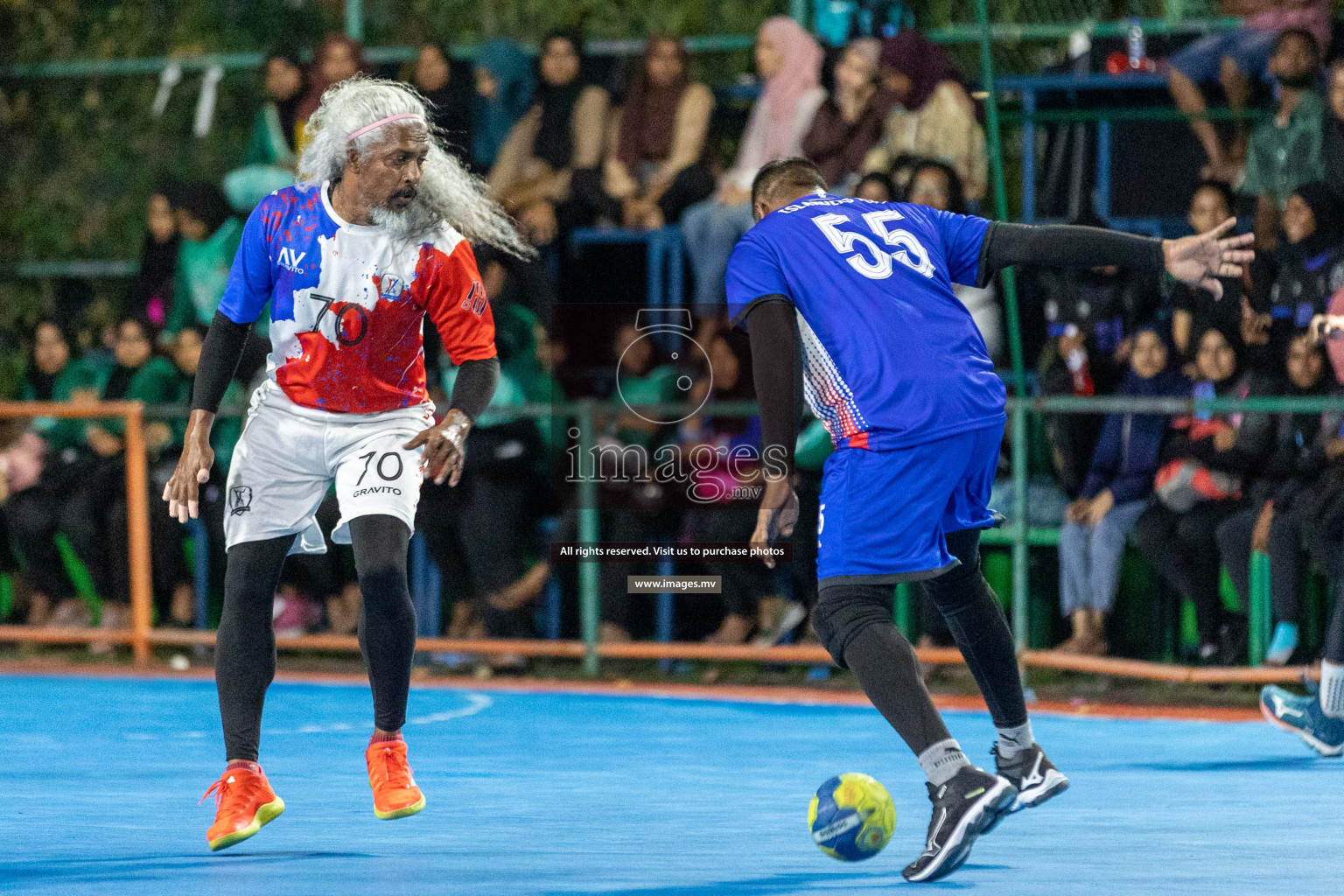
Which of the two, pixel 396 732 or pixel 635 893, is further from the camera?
pixel 396 732

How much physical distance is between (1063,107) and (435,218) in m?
6.91

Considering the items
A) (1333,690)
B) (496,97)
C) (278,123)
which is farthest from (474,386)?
(278,123)

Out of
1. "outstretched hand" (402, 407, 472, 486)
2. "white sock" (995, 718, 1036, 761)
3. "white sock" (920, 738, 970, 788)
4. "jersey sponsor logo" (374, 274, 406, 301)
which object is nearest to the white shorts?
"outstretched hand" (402, 407, 472, 486)

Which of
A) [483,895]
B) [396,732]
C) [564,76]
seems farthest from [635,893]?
[564,76]

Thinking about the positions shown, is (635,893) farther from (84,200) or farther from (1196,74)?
(84,200)

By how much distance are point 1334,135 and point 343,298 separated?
21.5 feet

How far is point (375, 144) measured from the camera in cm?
639

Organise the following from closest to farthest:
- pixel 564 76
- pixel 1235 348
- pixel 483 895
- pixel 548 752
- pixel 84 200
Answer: pixel 483 895 → pixel 548 752 → pixel 1235 348 → pixel 564 76 → pixel 84 200

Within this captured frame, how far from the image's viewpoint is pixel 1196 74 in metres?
12.2

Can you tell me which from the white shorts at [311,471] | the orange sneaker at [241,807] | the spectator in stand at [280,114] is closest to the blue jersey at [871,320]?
the white shorts at [311,471]

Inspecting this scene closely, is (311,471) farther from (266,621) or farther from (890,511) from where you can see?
(890,511)

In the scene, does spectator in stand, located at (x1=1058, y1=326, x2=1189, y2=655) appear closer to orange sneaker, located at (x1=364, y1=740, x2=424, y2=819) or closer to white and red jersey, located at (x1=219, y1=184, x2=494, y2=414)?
white and red jersey, located at (x1=219, y1=184, x2=494, y2=414)

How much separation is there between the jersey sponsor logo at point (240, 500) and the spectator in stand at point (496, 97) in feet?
23.2

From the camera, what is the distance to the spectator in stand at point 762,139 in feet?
40.4
